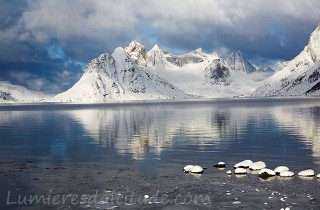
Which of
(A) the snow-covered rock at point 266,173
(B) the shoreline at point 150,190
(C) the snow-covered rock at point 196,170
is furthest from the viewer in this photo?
(C) the snow-covered rock at point 196,170

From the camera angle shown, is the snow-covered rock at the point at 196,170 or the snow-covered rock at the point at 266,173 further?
the snow-covered rock at the point at 196,170

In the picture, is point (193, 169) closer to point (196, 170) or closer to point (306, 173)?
point (196, 170)

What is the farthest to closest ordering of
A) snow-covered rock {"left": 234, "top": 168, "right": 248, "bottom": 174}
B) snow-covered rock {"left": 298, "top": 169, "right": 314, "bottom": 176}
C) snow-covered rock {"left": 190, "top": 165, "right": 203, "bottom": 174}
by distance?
1. snow-covered rock {"left": 190, "top": 165, "right": 203, "bottom": 174}
2. snow-covered rock {"left": 234, "top": 168, "right": 248, "bottom": 174}
3. snow-covered rock {"left": 298, "top": 169, "right": 314, "bottom": 176}

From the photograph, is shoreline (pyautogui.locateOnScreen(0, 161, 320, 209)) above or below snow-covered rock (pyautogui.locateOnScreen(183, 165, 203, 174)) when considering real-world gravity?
below

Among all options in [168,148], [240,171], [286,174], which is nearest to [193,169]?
[240,171]

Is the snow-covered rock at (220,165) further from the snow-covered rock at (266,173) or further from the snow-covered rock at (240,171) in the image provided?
the snow-covered rock at (266,173)

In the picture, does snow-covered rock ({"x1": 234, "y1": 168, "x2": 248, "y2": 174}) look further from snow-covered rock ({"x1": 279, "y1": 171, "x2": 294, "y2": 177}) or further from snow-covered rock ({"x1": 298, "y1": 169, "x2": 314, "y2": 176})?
snow-covered rock ({"x1": 298, "y1": 169, "x2": 314, "y2": 176})

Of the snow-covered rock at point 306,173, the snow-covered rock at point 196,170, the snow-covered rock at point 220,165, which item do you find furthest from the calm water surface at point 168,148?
the snow-covered rock at point 306,173

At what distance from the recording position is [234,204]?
112 ft

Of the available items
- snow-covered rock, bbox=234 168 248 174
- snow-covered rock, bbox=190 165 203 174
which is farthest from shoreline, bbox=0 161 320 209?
snow-covered rock, bbox=234 168 248 174

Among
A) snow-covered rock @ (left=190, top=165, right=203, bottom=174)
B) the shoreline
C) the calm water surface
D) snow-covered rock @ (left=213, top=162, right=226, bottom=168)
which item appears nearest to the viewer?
the shoreline

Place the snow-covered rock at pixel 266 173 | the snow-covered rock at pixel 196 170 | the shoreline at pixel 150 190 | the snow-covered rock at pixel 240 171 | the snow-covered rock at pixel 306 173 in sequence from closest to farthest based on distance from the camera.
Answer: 1. the shoreline at pixel 150 190
2. the snow-covered rock at pixel 306 173
3. the snow-covered rock at pixel 266 173
4. the snow-covered rock at pixel 240 171
5. the snow-covered rock at pixel 196 170

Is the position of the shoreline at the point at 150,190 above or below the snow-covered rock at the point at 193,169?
below

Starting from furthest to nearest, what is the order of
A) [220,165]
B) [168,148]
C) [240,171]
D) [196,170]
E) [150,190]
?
[168,148] → [220,165] → [196,170] → [240,171] → [150,190]
